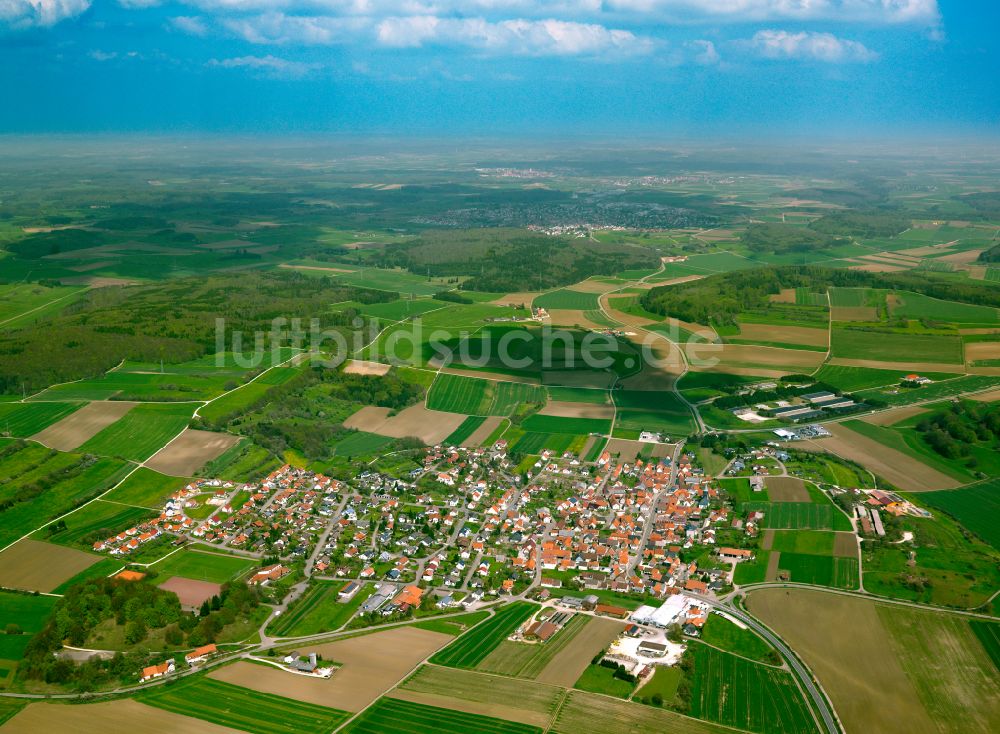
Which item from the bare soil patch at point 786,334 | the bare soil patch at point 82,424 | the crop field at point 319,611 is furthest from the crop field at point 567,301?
the crop field at point 319,611

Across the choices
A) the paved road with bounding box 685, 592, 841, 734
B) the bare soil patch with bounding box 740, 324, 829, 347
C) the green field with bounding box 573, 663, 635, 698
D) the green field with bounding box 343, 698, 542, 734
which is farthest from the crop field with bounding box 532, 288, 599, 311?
the green field with bounding box 343, 698, 542, 734

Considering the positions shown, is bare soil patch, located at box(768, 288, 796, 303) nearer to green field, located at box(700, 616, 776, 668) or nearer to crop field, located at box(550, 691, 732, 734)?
green field, located at box(700, 616, 776, 668)

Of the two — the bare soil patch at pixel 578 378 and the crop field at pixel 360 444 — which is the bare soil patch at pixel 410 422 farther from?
the bare soil patch at pixel 578 378

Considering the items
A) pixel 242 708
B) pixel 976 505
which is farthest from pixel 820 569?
pixel 242 708

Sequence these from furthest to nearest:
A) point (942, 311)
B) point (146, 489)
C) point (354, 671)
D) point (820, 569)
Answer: point (942, 311) → point (146, 489) → point (820, 569) → point (354, 671)

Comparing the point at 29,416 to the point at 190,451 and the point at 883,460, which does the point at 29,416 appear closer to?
the point at 190,451
